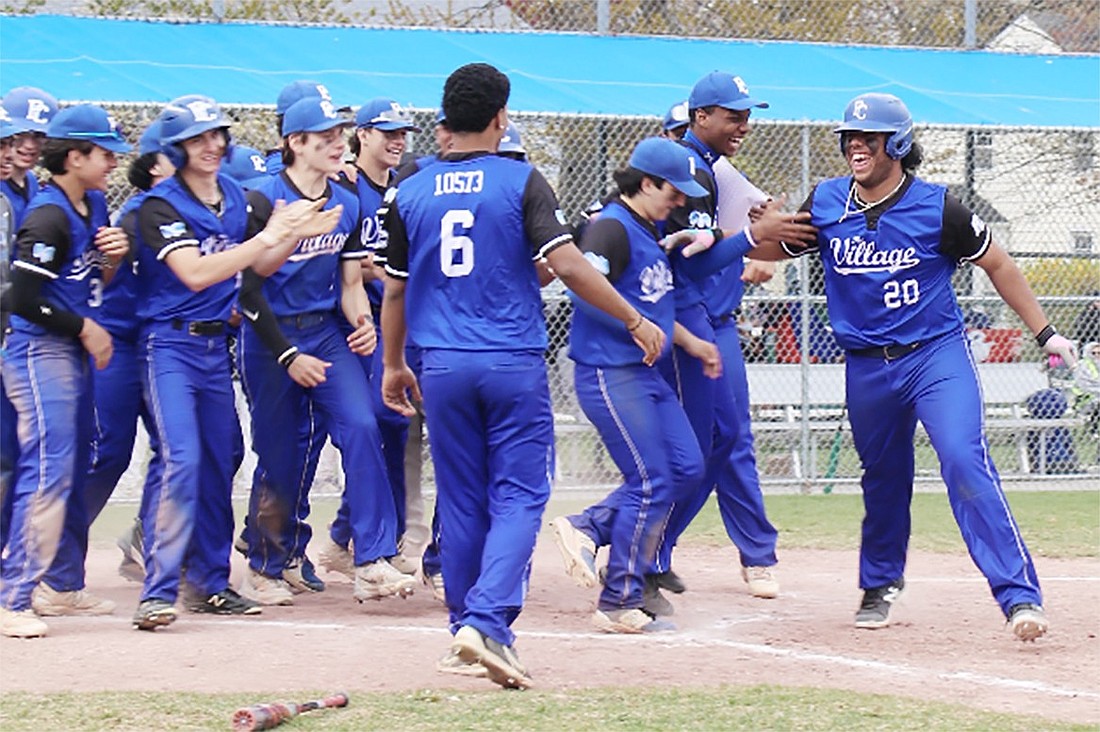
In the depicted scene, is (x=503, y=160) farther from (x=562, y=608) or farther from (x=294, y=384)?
(x=562, y=608)

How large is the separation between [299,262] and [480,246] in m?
1.93

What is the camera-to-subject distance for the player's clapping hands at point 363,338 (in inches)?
317

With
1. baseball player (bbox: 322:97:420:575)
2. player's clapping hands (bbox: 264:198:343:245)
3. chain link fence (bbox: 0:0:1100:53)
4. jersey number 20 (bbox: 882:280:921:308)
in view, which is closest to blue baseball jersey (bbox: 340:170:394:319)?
baseball player (bbox: 322:97:420:575)

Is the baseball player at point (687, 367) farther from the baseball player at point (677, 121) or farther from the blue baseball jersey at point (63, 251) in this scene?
the blue baseball jersey at point (63, 251)

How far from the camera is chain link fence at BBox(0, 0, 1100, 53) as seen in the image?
15.0m

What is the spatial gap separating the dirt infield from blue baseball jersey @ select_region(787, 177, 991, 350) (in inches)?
50.2

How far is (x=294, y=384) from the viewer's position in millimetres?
8164

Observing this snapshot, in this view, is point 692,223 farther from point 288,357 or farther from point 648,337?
point 288,357

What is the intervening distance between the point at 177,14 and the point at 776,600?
841cm

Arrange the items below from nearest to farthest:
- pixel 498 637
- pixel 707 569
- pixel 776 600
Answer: pixel 498 637
pixel 776 600
pixel 707 569

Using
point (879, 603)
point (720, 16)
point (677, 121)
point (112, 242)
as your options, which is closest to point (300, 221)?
point (112, 242)

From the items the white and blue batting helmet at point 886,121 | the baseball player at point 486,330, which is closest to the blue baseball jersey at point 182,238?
the baseball player at point 486,330

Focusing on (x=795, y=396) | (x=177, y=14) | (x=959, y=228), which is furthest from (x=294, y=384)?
(x=177, y=14)

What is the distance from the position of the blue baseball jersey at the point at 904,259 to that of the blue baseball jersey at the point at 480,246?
5.38 feet
